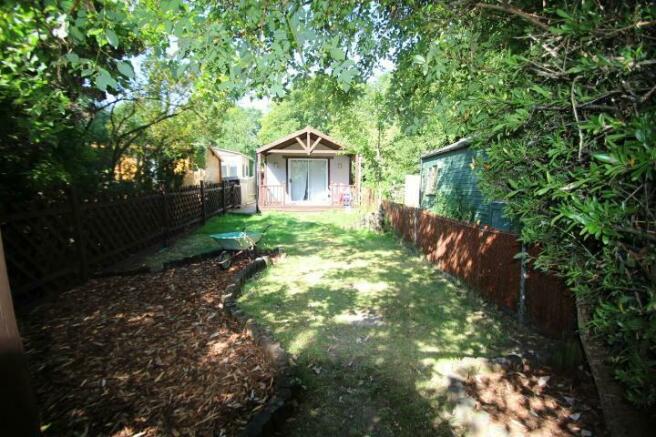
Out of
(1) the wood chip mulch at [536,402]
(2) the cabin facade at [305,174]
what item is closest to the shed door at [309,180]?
(2) the cabin facade at [305,174]

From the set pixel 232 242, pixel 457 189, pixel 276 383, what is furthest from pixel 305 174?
pixel 276 383

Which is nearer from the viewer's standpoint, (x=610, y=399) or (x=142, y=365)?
(x=610, y=399)

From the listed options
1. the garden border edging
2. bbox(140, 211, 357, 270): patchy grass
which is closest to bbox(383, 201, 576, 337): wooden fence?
the garden border edging

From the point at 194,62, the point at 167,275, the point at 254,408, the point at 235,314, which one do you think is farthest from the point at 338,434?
the point at 167,275

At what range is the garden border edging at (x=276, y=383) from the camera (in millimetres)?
2381

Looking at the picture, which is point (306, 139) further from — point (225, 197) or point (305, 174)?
point (225, 197)

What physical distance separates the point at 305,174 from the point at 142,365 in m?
17.3

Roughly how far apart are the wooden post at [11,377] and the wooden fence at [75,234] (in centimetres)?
379

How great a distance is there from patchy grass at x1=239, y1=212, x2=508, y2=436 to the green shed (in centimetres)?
357

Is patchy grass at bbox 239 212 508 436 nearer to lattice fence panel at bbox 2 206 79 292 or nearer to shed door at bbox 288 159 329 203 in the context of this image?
lattice fence panel at bbox 2 206 79 292

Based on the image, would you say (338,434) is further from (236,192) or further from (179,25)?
(236,192)

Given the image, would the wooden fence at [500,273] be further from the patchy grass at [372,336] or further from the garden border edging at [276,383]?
the garden border edging at [276,383]

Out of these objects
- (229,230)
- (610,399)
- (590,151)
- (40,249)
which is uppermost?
(590,151)

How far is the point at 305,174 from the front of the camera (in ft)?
65.7
